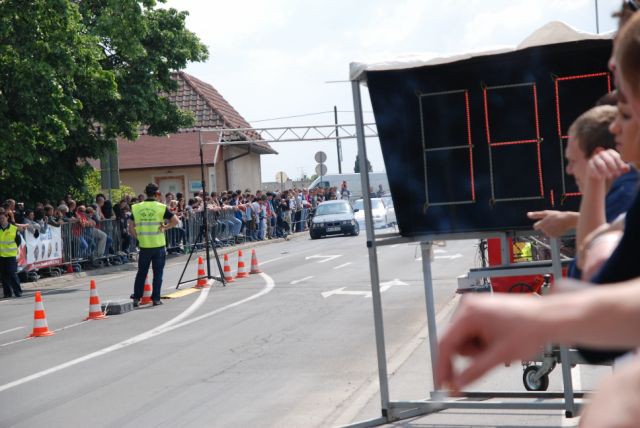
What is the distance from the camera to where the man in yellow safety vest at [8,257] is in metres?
21.2

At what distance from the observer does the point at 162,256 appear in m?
17.4

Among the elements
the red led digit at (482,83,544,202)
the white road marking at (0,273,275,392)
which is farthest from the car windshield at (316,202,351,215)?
the red led digit at (482,83,544,202)

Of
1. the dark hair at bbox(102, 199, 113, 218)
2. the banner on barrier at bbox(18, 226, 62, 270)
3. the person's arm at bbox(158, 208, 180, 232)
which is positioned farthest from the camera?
the dark hair at bbox(102, 199, 113, 218)

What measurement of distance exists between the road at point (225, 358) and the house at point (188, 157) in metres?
34.8

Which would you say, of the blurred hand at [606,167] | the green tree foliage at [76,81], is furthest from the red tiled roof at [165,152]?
the blurred hand at [606,167]

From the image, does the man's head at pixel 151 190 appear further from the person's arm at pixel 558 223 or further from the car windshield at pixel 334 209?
the car windshield at pixel 334 209

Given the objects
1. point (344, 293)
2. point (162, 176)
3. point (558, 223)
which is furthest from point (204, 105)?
point (558, 223)

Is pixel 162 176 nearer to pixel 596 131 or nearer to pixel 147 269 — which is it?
pixel 147 269

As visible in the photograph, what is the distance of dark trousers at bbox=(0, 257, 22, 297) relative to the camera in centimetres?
2130

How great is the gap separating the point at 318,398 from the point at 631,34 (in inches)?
297

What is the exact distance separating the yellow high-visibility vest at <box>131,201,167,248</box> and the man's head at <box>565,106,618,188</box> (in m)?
14.5

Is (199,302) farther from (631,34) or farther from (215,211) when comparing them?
(215,211)

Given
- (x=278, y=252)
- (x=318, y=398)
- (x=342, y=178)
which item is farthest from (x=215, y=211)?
(x=342, y=178)

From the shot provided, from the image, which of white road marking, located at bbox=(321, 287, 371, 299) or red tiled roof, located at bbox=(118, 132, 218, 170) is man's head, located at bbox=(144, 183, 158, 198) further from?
red tiled roof, located at bbox=(118, 132, 218, 170)
